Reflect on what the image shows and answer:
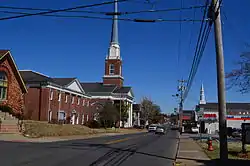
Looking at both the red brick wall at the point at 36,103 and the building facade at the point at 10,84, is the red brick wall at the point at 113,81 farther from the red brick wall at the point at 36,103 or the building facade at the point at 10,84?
the building facade at the point at 10,84

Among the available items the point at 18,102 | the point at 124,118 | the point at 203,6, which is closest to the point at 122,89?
the point at 124,118

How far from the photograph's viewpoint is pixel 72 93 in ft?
219

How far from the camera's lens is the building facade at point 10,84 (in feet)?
136

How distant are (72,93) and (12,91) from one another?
2371 cm

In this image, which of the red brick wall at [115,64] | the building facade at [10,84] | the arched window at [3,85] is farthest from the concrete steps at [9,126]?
the red brick wall at [115,64]

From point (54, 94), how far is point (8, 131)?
2648 centimetres

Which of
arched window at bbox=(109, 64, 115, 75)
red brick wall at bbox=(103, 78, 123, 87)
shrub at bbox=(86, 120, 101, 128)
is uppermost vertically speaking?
arched window at bbox=(109, 64, 115, 75)

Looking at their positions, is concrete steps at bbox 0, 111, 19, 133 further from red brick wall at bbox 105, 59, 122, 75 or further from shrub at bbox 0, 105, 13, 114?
red brick wall at bbox 105, 59, 122, 75

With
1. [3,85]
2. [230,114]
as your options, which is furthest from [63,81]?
[230,114]

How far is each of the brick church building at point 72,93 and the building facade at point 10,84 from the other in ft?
32.1

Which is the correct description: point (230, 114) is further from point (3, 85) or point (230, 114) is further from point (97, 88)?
point (3, 85)

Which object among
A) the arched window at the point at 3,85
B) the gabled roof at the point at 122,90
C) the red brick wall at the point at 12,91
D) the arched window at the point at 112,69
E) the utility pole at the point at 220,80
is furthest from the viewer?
the arched window at the point at 112,69

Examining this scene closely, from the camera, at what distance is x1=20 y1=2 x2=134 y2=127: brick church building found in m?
56.4

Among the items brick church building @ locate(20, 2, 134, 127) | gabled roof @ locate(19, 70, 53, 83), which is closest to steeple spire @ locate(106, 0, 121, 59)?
brick church building @ locate(20, 2, 134, 127)
